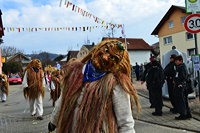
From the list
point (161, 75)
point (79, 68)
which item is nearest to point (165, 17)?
point (161, 75)

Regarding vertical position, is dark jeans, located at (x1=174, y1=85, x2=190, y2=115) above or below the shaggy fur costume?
below

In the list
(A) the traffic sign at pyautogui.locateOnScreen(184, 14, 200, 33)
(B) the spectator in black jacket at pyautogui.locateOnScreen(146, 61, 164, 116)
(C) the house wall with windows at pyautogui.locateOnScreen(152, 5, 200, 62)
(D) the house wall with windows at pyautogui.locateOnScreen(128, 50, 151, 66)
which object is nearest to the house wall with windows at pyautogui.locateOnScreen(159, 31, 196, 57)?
(C) the house wall with windows at pyautogui.locateOnScreen(152, 5, 200, 62)

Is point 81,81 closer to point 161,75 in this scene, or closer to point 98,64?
point 98,64

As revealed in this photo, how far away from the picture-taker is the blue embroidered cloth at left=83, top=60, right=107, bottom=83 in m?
2.08

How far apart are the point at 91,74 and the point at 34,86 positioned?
18.4 ft

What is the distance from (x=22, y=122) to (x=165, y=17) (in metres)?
33.0

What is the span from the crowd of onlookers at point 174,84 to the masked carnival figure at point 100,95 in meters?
4.42

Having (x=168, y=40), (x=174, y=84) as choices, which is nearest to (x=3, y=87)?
(x=174, y=84)

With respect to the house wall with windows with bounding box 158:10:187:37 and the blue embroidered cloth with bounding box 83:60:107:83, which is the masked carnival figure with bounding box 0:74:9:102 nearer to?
the blue embroidered cloth with bounding box 83:60:107:83

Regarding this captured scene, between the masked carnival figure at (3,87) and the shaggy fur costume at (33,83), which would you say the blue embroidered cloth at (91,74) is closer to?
the shaggy fur costume at (33,83)

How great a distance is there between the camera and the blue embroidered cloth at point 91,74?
208 centimetres

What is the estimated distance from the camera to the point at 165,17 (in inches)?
1405

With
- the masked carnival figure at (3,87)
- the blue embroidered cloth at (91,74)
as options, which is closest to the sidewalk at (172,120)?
the blue embroidered cloth at (91,74)

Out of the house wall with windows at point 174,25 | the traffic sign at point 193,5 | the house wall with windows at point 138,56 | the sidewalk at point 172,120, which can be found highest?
the house wall with windows at point 174,25
